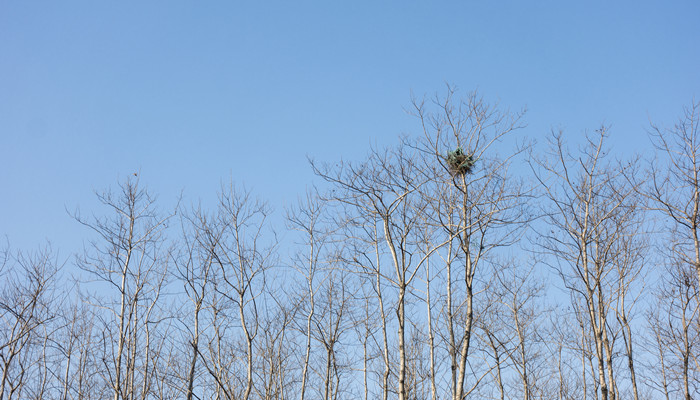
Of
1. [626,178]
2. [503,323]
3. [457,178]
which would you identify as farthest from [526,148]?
[503,323]

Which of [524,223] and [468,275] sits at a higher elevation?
[524,223]

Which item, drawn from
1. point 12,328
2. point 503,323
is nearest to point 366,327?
point 503,323

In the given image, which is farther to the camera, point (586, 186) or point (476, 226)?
point (586, 186)

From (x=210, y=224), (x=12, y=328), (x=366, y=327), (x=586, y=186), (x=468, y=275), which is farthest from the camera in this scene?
(x=366, y=327)

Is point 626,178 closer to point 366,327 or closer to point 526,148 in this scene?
point 526,148

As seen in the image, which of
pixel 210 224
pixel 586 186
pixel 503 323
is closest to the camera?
pixel 586 186

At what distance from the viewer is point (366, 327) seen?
46.3ft

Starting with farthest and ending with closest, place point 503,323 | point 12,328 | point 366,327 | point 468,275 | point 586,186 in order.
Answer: point 503,323 < point 366,327 < point 12,328 < point 586,186 < point 468,275

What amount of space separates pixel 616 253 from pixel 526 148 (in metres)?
2.57

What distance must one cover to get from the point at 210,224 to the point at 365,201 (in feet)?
15.4

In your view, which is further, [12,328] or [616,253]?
[12,328]

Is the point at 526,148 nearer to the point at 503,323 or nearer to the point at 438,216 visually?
the point at 438,216

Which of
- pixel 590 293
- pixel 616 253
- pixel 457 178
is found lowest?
pixel 590 293

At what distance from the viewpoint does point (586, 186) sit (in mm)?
8758
